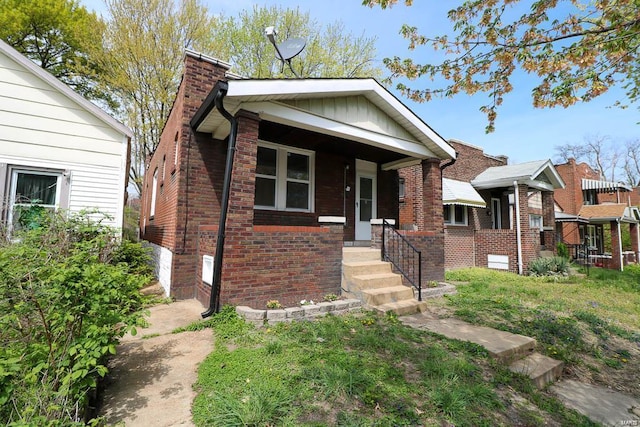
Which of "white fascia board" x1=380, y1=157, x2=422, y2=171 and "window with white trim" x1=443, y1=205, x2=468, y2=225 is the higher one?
"white fascia board" x1=380, y1=157, x2=422, y2=171

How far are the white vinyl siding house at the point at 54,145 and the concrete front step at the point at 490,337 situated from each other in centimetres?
665

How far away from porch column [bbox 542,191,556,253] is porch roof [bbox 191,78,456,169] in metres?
9.52

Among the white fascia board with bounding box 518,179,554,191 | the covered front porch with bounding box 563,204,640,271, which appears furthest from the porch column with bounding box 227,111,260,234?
the covered front porch with bounding box 563,204,640,271

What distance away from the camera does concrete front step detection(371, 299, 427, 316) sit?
504 centimetres

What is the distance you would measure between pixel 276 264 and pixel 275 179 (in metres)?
2.85

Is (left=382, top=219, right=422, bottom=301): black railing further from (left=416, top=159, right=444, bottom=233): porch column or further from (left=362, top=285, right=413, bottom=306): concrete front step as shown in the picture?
(left=416, top=159, right=444, bottom=233): porch column

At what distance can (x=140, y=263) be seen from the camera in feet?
21.3

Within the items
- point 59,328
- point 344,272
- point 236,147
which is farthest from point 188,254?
point 59,328

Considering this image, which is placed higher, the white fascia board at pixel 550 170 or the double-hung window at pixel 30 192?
the white fascia board at pixel 550 170

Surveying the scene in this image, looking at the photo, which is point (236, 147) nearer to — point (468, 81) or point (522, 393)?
point (468, 81)

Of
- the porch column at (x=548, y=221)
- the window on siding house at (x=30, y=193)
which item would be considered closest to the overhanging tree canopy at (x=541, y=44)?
the window on siding house at (x=30, y=193)

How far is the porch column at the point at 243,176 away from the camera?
4.51 meters

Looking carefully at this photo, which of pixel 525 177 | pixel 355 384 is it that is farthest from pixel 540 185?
pixel 355 384

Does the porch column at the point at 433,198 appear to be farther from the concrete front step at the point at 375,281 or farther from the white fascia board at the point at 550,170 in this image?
the white fascia board at the point at 550,170
